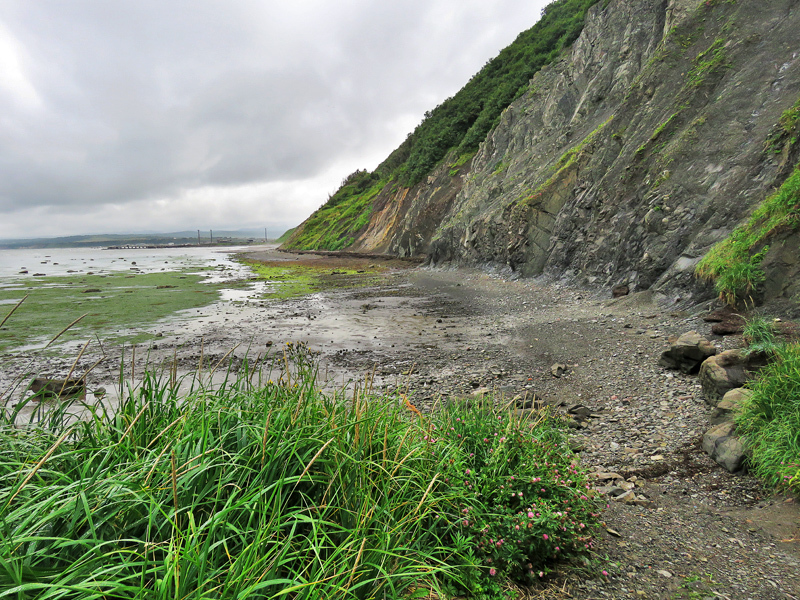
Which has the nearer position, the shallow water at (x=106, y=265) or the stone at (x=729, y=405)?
the stone at (x=729, y=405)

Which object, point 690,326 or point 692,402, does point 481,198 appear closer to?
point 690,326

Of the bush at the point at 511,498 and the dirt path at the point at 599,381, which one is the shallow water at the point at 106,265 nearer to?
the dirt path at the point at 599,381

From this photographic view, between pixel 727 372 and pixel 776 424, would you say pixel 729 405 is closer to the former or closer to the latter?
pixel 727 372

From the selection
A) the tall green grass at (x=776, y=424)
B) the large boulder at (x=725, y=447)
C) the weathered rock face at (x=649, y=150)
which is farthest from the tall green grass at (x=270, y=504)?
the weathered rock face at (x=649, y=150)

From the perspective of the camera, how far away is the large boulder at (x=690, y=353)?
6.96 metres

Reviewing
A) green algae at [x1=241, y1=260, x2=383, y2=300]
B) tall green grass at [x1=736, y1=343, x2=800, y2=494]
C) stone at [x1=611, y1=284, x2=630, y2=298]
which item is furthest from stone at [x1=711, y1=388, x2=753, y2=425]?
green algae at [x1=241, y1=260, x2=383, y2=300]

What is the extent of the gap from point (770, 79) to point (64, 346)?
2634cm

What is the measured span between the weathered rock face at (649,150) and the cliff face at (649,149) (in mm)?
56

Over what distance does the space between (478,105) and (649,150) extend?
33041 mm

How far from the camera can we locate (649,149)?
1712cm

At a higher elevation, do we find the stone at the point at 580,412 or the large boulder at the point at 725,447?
the large boulder at the point at 725,447

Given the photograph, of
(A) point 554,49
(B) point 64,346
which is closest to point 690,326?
(B) point 64,346

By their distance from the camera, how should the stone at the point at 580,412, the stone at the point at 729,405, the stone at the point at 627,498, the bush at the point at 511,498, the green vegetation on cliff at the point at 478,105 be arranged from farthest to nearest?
the green vegetation on cliff at the point at 478,105
the stone at the point at 580,412
the stone at the point at 729,405
the stone at the point at 627,498
the bush at the point at 511,498

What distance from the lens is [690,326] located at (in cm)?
958
